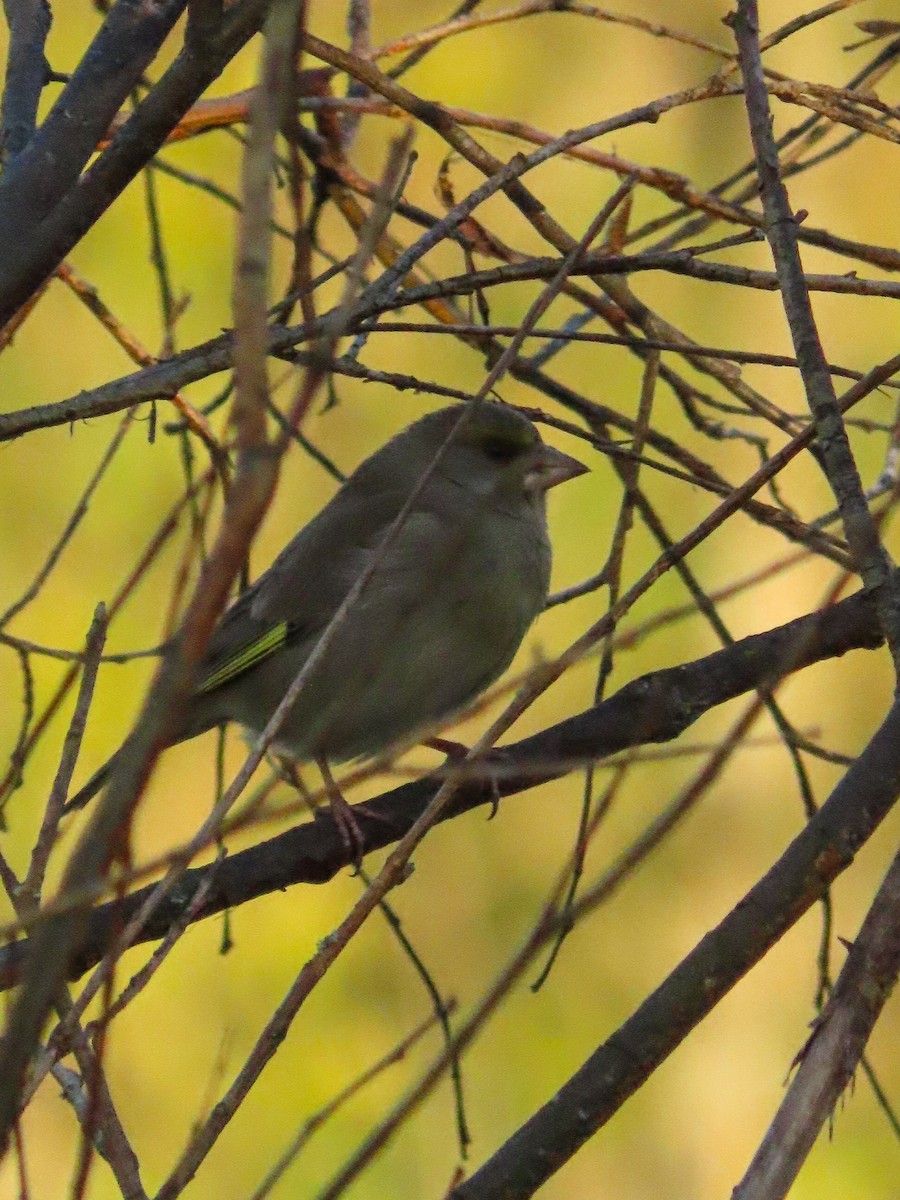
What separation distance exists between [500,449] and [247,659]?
84 centimetres

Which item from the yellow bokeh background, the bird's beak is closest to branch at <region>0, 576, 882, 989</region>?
the bird's beak

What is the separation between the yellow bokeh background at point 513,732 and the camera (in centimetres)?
596

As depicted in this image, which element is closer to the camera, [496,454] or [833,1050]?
[833,1050]

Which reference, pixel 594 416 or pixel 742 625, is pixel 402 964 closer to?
pixel 742 625

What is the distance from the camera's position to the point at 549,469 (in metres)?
4.31

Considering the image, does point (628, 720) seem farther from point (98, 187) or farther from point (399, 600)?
point (399, 600)

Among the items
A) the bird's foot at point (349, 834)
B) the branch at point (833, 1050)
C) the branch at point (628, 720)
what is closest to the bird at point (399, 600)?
the bird's foot at point (349, 834)

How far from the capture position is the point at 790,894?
1729 millimetres

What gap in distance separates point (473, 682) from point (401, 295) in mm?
1916

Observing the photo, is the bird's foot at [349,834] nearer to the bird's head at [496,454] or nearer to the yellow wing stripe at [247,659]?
the yellow wing stripe at [247,659]

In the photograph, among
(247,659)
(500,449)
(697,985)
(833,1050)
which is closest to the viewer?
(833,1050)

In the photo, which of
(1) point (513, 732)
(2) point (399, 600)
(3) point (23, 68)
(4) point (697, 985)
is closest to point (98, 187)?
(3) point (23, 68)

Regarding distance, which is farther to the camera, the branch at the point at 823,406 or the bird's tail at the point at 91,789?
the bird's tail at the point at 91,789

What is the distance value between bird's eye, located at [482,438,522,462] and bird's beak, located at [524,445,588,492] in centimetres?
7
